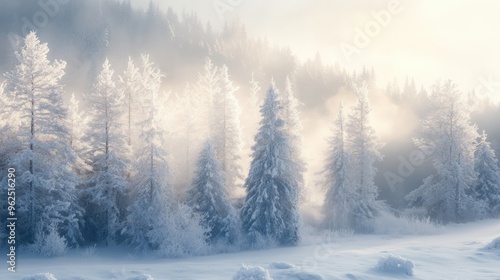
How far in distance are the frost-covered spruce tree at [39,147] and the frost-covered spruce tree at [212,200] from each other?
8.76 m

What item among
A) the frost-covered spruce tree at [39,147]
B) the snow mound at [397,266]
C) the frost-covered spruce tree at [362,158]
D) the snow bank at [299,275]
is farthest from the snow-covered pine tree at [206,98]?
the snow bank at [299,275]

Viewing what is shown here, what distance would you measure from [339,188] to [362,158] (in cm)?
384

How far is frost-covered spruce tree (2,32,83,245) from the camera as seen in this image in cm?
2734

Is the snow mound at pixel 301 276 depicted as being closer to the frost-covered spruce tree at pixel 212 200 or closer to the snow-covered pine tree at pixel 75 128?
the frost-covered spruce tree at pixel 212 200

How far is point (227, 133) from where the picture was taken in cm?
3878

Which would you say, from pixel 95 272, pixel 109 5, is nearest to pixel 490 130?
pixel 95 272

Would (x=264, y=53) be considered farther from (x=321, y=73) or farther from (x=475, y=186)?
(x=475, y=186)

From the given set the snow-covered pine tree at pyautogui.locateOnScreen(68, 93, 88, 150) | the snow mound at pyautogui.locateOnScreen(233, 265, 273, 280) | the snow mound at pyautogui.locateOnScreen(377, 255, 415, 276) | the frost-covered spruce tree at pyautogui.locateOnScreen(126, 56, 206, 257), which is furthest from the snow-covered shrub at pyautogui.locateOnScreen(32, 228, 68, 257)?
the snow mound at pyautogui.locateOnScreen(377, 255, 415, 276)

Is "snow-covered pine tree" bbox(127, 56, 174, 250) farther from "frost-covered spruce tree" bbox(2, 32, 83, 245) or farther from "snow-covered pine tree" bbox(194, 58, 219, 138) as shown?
"snow-covered pine tree" bbox(194, 58, 219, 138)

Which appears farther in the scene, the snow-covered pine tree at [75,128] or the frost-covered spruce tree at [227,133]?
the frost-covered spruce tree at [227,133]

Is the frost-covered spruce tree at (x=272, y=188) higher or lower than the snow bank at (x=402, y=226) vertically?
higher

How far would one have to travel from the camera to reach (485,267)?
16.8m

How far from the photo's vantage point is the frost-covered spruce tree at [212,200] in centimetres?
3114

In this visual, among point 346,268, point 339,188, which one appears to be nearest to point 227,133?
point 339,188
